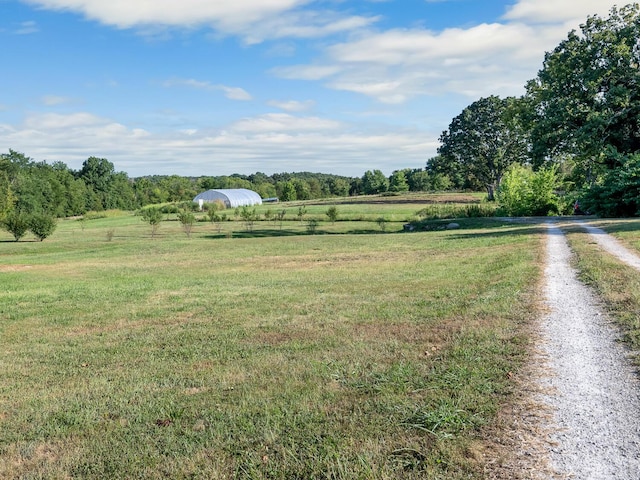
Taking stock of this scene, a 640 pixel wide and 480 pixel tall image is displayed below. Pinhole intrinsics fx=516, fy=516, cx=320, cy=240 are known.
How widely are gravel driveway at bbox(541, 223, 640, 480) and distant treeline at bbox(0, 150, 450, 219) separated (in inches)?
3147

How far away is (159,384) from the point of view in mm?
6512

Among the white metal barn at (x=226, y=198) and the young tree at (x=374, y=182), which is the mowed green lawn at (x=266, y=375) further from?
the young tree at (x=374, y=182)

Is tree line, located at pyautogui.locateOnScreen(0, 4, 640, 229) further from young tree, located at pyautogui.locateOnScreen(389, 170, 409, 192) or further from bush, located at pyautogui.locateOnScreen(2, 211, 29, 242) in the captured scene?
young tree, located at pyautogui.locateOnScreen(389, 170, 409, 192)

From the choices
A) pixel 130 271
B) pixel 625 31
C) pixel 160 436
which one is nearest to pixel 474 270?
pixel 160 436

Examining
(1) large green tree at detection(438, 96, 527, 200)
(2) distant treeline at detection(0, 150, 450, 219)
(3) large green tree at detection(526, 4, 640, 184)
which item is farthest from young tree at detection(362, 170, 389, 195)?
(3) large green tree at detection(526, 4, 640, 184)

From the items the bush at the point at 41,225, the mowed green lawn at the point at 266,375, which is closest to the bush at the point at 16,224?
the bush at the point at 41,225

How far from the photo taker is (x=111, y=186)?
11906cm

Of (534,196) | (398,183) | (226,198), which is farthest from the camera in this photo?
(398,183)

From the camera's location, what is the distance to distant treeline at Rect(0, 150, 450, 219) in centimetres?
8638

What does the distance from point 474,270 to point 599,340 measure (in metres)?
7.70

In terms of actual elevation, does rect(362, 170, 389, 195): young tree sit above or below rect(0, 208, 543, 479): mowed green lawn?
above

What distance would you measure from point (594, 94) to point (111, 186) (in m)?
109

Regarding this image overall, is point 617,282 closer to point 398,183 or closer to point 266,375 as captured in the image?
point 266,375

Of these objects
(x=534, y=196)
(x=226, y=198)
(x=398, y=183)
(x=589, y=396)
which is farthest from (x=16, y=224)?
(x=398, y=183)
